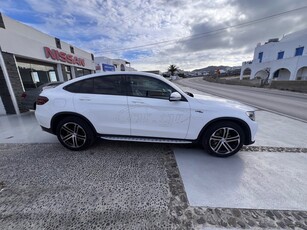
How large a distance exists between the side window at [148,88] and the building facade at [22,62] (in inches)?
266

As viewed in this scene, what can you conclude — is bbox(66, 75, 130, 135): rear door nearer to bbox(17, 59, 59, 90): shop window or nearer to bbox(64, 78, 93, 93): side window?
bbox(64, 78, 93, 93): side window

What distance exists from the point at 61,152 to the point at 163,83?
270 centimetres

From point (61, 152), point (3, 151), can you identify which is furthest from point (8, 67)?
Answer: point (61, 152)

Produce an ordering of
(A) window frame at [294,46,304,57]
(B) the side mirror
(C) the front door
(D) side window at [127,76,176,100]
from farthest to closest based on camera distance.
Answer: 1. (A) window frame at [294,46,304,57]
2. (D) side window at [127,76,176,100]
3. (C) the front door
4. (B) the side mirror

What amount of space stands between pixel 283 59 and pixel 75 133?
3751 centimetres

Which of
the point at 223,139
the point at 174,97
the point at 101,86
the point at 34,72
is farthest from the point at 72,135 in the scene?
the point at 34,72

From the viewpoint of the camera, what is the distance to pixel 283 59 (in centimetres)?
2842

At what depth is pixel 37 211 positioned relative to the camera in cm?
193

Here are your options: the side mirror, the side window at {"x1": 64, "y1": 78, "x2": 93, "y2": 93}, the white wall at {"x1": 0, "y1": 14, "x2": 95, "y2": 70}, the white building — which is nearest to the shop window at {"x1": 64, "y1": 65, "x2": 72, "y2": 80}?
the white wall at {"x1": 0, "y1": 14, "x2": 95, "y2": 70}

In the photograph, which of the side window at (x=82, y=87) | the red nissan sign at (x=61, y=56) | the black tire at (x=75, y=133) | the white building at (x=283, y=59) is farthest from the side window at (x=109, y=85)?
the white building at (x=283, y=59)

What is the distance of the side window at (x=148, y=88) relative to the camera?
306cm

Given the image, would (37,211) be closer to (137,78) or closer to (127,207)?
(127,207)

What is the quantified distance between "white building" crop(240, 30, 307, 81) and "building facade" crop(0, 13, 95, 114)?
→ 34.9 metres

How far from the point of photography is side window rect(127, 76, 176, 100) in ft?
10.0
